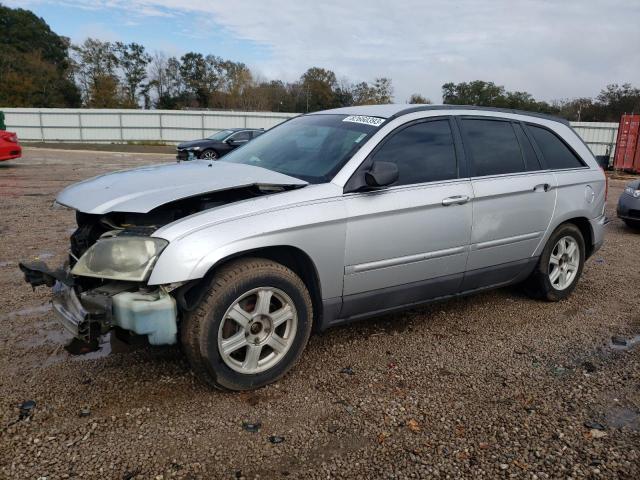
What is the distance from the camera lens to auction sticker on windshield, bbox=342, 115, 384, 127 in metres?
3.74

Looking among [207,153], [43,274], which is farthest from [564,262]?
[207,153]

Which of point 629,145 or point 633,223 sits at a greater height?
point 629,145

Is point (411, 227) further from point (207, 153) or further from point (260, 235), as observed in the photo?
point (207, 153)

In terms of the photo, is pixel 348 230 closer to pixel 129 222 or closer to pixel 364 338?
pixel 364 338

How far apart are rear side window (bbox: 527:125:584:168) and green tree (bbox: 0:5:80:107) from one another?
179 feet

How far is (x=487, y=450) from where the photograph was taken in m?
2.65

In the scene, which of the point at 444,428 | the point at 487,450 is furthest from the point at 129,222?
the point at 487,450

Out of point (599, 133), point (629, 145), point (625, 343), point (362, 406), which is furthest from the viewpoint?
point (599, 133)

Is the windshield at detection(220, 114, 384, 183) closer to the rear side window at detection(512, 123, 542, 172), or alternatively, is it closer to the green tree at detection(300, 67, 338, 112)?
the rear side window at detection(512, 123, 542, 172)

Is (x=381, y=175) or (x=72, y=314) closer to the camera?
(x=72, y=314)

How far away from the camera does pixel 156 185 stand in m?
3.17

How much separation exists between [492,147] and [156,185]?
268cm

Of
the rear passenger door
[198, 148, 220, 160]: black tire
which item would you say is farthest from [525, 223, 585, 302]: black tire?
[198, 148, 220, 160]: black tire

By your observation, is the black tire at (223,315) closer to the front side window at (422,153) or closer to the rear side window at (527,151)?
the front side window at (422,153)
